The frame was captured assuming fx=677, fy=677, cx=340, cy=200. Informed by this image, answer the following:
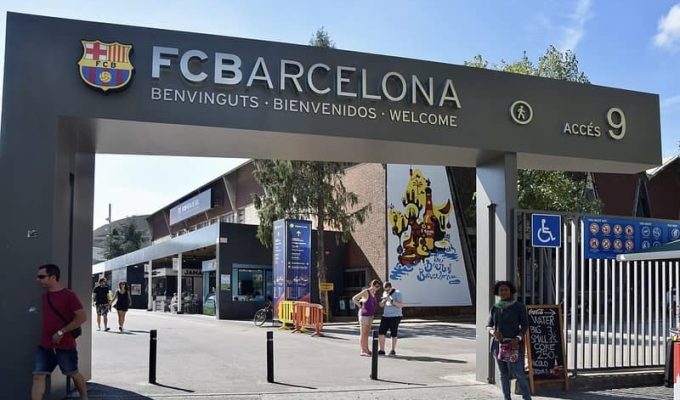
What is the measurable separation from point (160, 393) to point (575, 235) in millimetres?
6725

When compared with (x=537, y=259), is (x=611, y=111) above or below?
above

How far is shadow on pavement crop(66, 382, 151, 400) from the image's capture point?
30.6 ft

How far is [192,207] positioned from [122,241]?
37256mm

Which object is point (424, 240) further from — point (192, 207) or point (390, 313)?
point (192, 207)

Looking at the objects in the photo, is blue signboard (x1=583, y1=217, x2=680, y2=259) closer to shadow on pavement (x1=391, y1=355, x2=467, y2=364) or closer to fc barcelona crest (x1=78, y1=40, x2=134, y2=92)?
shadow on pavement (x1=391, y1=355, x2=467, y2=364)

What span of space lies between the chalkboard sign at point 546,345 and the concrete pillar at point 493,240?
2.20 ft

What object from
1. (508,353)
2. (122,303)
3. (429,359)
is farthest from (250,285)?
(508,353)

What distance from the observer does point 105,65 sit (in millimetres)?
8820

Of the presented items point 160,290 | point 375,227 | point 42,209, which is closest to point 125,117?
point 42,209

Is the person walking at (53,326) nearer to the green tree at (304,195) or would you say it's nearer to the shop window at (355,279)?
the green tree at (304,195)

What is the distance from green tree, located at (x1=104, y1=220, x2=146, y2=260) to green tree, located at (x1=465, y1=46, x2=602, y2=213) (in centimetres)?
6613

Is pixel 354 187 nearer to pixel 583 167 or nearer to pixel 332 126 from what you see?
pixel 583 167

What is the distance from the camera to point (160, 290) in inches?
1815

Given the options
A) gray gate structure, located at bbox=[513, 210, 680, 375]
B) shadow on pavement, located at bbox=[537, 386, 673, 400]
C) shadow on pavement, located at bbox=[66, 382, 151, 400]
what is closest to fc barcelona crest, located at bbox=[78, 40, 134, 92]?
shadow on pavement, located at bbox=[66, 382, 151, 400]
